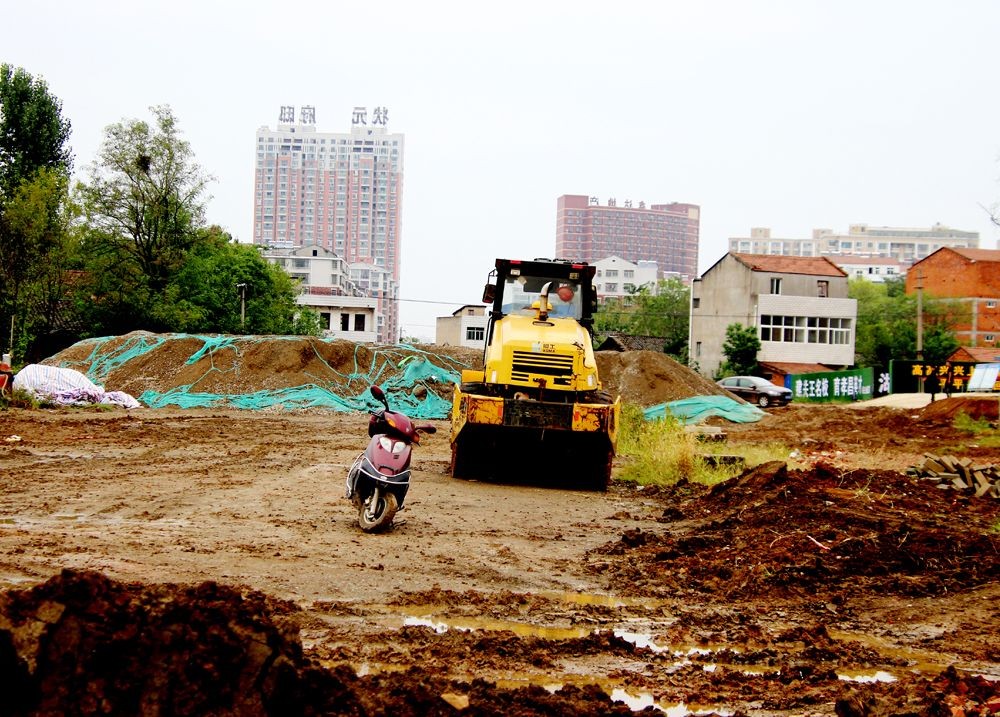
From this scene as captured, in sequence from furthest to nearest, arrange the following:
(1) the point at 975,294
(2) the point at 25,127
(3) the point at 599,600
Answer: (1) the point at 975,294 → (2) the point at 25,127 → (3) the point at 599,600

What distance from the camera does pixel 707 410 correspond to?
33094 millimetres

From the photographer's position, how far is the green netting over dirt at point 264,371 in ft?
105

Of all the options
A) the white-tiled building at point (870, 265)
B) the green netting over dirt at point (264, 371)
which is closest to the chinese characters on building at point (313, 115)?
the white-tiled building at point (870, 265)

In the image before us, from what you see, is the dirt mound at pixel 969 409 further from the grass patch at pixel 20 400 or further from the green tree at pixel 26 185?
the green tree at pixel 26 185

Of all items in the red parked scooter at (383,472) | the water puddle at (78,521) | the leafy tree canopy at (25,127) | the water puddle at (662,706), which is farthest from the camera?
the leafy tree canopy at (25,127)

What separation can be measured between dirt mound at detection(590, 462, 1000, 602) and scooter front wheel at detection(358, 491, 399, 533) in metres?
1.85

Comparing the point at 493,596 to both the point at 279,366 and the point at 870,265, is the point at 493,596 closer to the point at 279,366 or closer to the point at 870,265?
the point at 279,366

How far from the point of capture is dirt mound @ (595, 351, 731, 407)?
35.9 meters

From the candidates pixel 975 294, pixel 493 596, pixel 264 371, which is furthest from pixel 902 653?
pixel 975 294

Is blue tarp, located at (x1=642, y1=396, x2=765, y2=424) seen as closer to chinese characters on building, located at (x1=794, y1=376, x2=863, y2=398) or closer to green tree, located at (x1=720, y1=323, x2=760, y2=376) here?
chinese characters on building, located at (x1=794, y1=376, x2=863, y2=398)

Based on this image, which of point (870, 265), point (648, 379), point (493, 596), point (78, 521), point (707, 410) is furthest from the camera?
point (870, 265)

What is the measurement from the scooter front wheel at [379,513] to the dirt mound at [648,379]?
26.3 meters

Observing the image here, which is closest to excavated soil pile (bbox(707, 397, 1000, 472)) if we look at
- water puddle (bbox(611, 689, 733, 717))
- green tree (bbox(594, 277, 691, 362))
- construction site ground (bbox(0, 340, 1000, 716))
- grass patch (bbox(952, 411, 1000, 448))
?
grass patch (bbox(952, 411, 1000, 448))

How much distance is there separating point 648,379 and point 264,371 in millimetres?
13532
